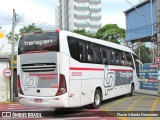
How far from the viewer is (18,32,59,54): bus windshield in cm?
1317

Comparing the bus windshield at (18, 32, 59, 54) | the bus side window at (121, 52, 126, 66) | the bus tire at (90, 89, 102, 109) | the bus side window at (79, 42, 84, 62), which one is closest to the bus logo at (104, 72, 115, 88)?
the bus tire at (90, 89, 102, 109)

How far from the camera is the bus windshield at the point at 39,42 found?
13.2 metres

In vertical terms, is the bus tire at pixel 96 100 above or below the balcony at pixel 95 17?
below

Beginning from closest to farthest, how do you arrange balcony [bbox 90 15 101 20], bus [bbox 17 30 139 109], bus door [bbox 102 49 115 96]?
bus [bbox 17 30 139 109]
bus door [bbox 102 49 115 96]
balcony [bbox 90 15 101 20]

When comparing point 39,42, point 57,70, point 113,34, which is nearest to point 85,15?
point 113,34

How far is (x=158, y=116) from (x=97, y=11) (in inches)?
4242

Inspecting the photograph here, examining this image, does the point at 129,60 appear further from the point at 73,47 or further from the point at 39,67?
the point at 39,67

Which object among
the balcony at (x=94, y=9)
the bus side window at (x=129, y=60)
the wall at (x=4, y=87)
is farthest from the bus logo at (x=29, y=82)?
the balcony at (x=94, y=9)

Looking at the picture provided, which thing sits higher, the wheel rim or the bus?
the bus

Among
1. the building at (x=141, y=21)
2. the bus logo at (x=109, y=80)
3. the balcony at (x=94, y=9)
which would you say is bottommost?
the bus logo at (x=109, y=80)

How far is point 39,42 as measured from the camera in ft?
44.2

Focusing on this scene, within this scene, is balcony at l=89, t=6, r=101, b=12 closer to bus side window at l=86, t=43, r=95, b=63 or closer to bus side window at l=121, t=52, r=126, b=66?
bus side window at l=121, t=52, r=126, b=66

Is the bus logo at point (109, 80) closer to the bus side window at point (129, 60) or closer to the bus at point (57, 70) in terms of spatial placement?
the bus at point (57, 70)

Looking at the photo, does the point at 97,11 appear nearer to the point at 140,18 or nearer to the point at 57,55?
the point at 140,18
